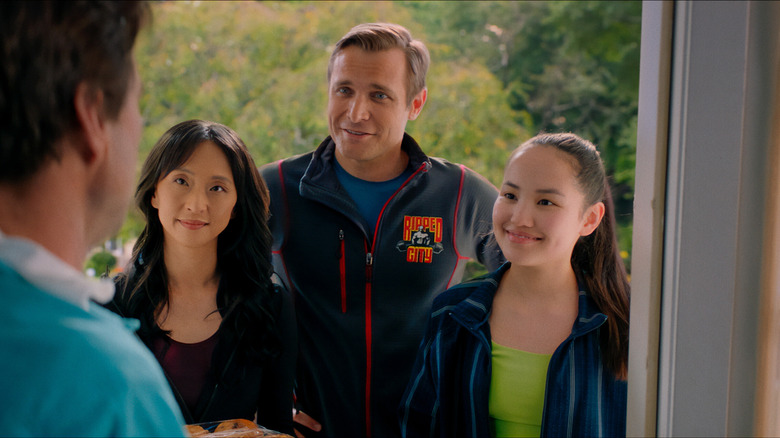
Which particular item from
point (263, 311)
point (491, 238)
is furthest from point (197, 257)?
point (491, 238)

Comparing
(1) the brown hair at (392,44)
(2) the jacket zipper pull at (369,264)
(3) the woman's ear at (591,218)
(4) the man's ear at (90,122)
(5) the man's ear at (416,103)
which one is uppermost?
(1) the brown hair at (392,44)

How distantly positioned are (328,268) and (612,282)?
0.76m

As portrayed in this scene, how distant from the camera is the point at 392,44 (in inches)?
79.3

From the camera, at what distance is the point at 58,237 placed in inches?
29.4

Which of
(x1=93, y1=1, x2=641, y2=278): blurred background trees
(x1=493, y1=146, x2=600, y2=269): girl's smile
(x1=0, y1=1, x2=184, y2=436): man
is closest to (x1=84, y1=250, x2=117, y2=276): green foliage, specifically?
(x1=93, y1=1, x2=641, y2=278): blurred background trees

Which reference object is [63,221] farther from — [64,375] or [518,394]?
[518,394]

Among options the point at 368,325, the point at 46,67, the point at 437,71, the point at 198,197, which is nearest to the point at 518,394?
the point at 368,325

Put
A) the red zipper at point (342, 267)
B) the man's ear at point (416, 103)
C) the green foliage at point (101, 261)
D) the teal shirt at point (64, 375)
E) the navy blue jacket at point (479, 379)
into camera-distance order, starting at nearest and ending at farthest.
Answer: the teal shirt at point (64, 375) → the navy blue jacket at point (479, 379) → the red zipper at point (342, 267) → the man's ear at point (416, 103) → the green foliage at point (101, 261)

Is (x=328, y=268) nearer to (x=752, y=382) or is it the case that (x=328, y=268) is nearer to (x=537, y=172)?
(x=537, y=172)

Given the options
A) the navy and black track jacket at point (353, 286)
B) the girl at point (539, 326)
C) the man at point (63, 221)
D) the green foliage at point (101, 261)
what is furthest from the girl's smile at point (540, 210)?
the green foliage at point (101, 261)

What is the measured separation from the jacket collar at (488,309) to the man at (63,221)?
3.11ft

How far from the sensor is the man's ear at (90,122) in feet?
2.37

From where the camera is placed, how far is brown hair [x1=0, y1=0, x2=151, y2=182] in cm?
67

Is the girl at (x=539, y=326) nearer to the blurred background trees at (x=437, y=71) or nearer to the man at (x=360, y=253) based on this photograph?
the man at (x=360, y=253)
